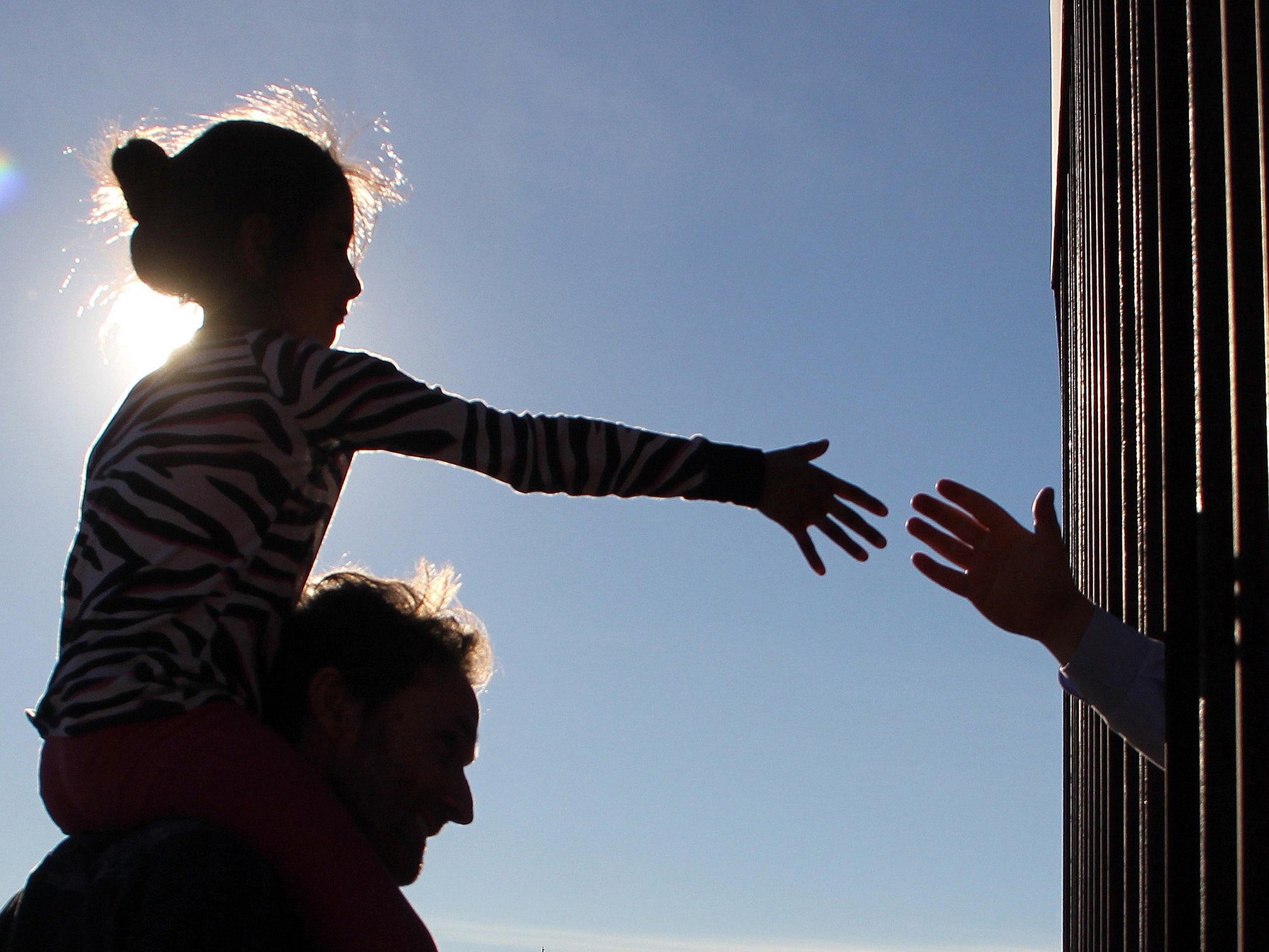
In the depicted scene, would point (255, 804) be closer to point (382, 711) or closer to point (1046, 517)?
point (382, 711)

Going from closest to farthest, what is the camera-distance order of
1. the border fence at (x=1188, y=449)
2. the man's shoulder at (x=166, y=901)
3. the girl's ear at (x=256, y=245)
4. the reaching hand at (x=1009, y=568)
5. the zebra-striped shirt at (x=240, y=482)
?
the border fence at (x=1188, y=449) < the man's shoulder at (x=166, y=901) < the zebra-striped shirt at (x=240, y=482) < the reaching hand at (x=1009, y=568) < the girl's ear at (x=256, y=245)

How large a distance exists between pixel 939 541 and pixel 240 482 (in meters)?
1.26

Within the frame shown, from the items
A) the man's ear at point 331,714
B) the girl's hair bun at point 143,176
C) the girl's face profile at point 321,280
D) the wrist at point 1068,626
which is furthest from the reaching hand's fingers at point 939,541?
the girl's hair bun at point 143,176

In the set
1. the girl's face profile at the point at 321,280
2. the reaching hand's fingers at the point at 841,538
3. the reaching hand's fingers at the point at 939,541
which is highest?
the girl's face profile at the point at 321,280

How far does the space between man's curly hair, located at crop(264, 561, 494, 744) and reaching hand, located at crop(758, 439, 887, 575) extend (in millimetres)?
641

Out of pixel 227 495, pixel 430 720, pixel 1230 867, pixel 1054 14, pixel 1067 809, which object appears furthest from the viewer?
pixel 1054 14

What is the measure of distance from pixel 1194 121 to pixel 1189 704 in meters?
0.83

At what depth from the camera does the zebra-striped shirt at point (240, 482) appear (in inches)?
83.1

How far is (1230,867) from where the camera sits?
1.68 meters

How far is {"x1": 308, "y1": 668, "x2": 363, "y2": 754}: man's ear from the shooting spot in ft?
7.53

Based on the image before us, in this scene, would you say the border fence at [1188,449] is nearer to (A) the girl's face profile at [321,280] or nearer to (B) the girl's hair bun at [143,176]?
(A) the girl's face profile at [321,280]

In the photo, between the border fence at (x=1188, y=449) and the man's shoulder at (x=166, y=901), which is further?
the man's shoulder at (x=166, y=901)

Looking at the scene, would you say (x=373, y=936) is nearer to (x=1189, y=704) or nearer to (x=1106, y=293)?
(x=1189, y=704)

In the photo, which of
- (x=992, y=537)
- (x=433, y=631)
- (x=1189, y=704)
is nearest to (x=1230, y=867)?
(x=1189, y=704)
